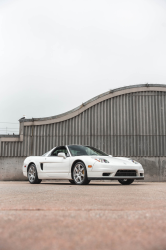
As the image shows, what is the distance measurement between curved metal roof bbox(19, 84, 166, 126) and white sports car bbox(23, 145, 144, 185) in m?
6.58

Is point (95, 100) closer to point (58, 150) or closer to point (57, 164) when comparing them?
point (58, 150)

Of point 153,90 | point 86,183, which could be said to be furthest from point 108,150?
point 86,183

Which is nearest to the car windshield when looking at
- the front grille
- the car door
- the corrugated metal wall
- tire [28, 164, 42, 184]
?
the car door

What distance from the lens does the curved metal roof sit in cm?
1691

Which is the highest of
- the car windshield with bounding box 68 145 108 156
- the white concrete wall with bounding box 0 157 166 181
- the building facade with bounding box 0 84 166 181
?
the building facade with bounding box 0 84 166 181

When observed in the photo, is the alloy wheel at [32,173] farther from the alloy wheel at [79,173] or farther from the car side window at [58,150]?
the alloy wheel at [79,173]

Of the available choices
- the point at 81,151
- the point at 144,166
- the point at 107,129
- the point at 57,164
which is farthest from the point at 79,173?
the point at 107,129

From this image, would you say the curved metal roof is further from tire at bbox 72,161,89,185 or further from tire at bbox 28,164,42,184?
tire at bbox 72,161,89,185

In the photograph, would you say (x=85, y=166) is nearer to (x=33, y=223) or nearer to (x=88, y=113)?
(x=33, y=223)

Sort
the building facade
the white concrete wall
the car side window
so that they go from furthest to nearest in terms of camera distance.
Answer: the building facade
the white concrete wall
the car side window

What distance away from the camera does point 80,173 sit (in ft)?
27.9

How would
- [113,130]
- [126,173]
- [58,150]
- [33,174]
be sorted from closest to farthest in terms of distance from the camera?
[126,173] → [58,150] → [33,174] → [113,130]

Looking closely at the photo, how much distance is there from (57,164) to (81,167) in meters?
1.13

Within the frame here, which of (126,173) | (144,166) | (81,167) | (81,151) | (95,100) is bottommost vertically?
(144,166)
